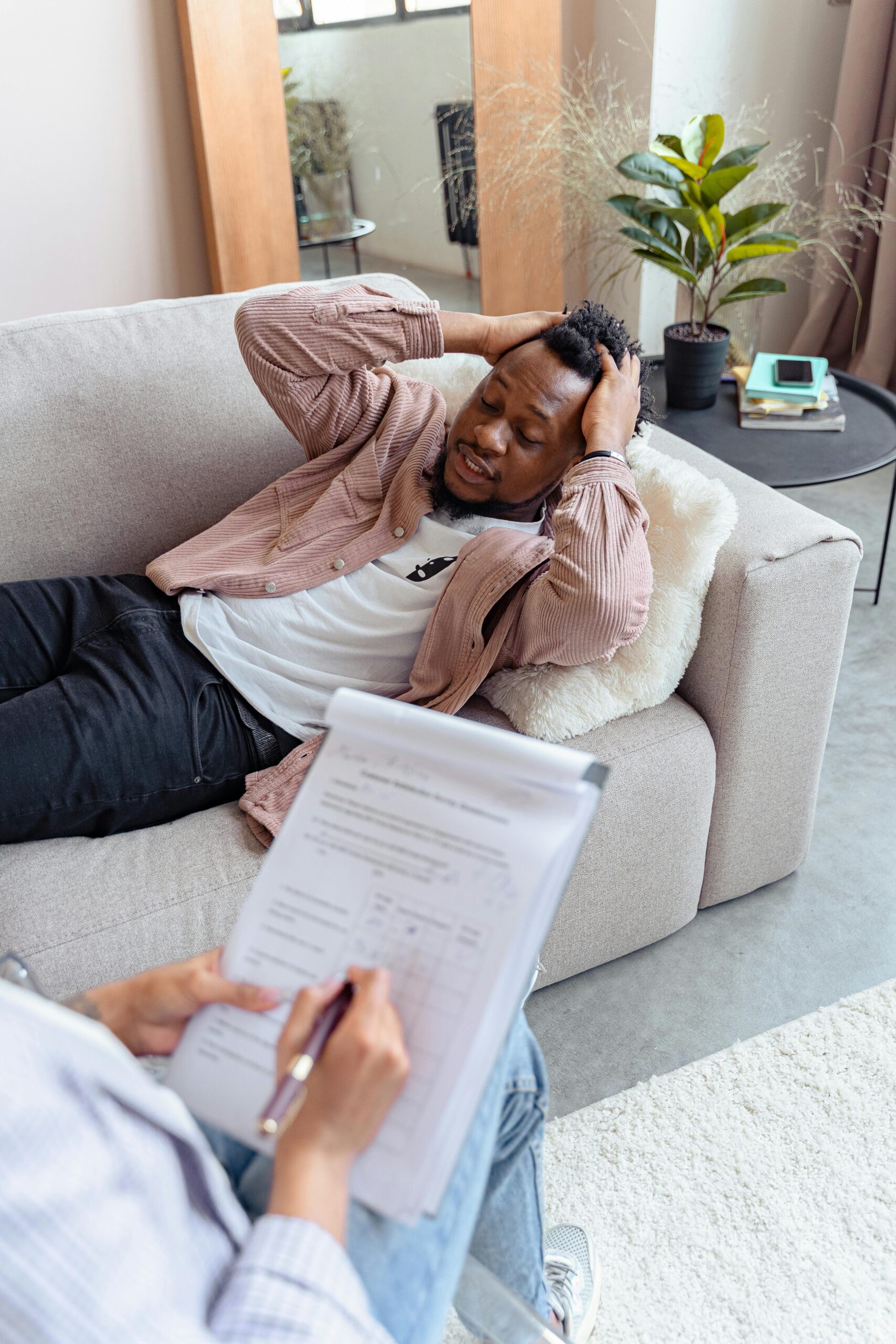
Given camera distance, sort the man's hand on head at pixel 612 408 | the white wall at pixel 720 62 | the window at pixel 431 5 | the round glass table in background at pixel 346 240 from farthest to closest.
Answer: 1. the white wall at pixel 720 62
2. the round glass table in background at pixel 346 240
3. the window at pixel 431 5
4. the man's hand on head at pixel 612 408

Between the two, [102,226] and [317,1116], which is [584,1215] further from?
[102,226]

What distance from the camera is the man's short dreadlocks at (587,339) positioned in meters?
1.41

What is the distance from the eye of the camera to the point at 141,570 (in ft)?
5.20

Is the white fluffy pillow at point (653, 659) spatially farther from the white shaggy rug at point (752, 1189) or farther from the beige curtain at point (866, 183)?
the beige curtain at point (866, 183)

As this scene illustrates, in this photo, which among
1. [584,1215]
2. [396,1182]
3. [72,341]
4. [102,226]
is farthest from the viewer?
[102,226]

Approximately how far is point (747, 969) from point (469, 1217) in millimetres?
879

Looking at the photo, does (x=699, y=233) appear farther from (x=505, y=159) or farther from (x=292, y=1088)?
(x=292, y=1088)

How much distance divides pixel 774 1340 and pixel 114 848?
2.89 feet

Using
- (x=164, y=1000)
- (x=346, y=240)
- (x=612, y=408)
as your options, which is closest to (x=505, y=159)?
(x=346, y=240)

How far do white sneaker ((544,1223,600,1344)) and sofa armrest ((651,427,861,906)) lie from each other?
57cm

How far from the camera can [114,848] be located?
1.21m

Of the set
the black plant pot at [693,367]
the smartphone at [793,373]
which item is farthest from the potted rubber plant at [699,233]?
the smartphone at [793,373]

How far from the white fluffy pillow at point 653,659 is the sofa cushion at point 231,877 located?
38 mm

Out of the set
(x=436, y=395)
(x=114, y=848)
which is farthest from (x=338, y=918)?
(x=436, y=395)
